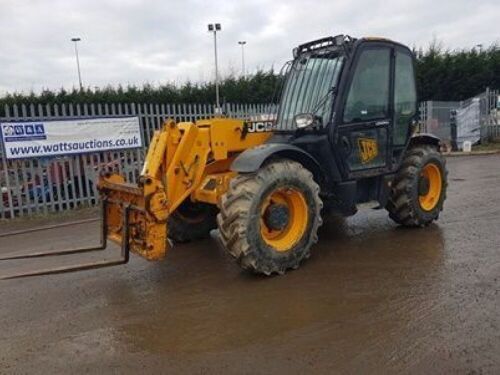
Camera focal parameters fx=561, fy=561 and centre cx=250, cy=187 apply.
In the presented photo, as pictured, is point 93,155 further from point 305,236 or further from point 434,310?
point 434,310

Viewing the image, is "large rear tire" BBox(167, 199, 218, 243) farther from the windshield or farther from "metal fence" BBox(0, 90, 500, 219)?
"metal fence" BBox(0, 90, 500, 219)

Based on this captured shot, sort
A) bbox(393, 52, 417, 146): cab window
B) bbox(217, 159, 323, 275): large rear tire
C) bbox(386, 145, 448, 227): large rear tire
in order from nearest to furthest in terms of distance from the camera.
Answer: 1. bbox(217, 159, 323, 275): large rear tire
2. bbox(393, 52, 417, 146): cab window
3. bbox(386, 145, 448, 227): large rear tire

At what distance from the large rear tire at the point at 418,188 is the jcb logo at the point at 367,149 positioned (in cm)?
74

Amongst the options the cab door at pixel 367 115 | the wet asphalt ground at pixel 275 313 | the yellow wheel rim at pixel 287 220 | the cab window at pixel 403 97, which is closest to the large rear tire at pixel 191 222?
the wet asphalt ground at pixel 275 313

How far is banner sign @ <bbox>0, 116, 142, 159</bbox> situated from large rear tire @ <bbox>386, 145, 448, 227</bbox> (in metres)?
7.06

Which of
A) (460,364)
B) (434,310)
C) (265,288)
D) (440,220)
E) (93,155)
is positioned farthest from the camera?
(93,155)

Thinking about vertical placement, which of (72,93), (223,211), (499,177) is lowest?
(499,177)

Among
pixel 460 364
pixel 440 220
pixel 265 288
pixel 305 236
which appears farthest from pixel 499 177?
pixel 460 364

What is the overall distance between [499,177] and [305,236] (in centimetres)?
845

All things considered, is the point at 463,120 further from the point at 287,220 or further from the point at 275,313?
the point at 275,313

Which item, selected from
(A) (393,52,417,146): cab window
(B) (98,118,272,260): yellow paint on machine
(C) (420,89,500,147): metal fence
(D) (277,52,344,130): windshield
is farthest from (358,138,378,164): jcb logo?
(C) (420,89,500,147): metal fence

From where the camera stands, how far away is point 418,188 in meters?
7.52

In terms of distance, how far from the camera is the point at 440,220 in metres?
8.16

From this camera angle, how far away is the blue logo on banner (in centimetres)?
1085
